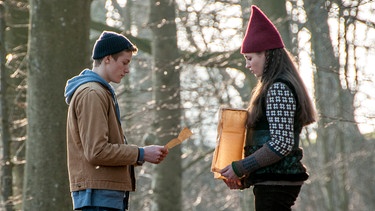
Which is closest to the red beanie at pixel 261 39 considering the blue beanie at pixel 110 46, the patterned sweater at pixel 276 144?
the patterned sweater at pixel 276 144

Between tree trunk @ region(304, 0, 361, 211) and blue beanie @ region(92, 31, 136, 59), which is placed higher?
blue beanie @ region(92, 31, 136, 59)

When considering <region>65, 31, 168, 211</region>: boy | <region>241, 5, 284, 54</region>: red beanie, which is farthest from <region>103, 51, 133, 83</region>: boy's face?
<region>241, 5, 284, 54</region>: red beanie

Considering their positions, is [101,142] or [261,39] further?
[261,39]

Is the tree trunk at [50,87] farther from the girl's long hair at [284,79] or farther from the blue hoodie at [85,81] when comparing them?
the girl's long hair at [284,79]

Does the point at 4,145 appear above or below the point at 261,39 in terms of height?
below

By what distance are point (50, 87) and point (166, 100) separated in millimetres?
5212

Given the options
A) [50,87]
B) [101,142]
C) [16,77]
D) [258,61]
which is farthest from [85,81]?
[16,77]

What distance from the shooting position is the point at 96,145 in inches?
195

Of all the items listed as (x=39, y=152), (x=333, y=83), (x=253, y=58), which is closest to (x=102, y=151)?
(x=253, y=58)

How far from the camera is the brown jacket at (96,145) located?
16.3 ft

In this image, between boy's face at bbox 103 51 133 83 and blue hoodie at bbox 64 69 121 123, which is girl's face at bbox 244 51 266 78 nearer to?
boy's face at bbox 103 51 133 83

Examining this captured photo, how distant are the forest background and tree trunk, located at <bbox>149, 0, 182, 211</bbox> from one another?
17mm

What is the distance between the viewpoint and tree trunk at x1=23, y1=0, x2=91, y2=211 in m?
7.79

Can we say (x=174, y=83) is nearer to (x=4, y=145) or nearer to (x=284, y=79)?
(x=4, y=145)
